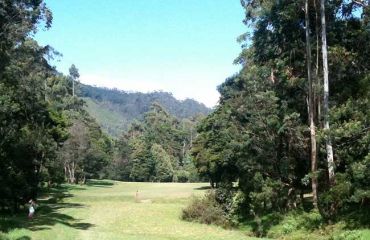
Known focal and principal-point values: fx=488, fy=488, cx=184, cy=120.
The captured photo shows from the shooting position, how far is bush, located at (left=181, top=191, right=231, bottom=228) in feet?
108

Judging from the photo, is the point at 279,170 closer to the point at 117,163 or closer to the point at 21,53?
the point at 21,53

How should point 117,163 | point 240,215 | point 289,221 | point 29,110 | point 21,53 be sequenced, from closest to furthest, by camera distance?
point 289,221 → point 21,53 → point 240,215 → point 29,110 → point 117,163

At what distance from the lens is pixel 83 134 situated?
72562 millimetres

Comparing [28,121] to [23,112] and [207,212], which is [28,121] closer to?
[23,112]

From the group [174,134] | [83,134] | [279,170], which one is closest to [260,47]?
[279,170]

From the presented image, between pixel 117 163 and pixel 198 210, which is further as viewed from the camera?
pixel 117 163

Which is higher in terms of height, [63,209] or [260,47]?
[260,47]

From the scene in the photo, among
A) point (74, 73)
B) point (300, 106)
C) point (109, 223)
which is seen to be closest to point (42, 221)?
point (109, 223)

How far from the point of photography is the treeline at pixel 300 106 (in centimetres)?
2420

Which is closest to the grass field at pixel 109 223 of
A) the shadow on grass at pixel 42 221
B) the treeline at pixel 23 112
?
the shadow on grass at pixel 42 221

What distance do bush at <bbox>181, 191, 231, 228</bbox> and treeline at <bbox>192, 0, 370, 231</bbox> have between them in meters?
1.07

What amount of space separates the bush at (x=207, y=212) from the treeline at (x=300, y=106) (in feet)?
3.51

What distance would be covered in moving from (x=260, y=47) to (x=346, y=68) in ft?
17.9

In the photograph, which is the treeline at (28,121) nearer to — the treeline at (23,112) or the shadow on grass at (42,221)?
the treeline at (23,112)
